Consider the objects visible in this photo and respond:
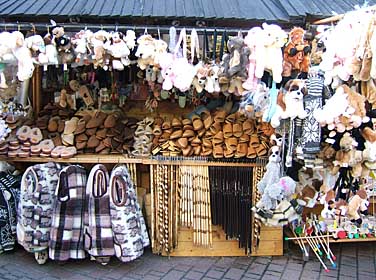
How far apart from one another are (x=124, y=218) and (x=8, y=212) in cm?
121

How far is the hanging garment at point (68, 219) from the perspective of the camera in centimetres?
376

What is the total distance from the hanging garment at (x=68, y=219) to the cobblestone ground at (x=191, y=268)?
0.17 m

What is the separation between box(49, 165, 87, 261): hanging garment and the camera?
3.76m

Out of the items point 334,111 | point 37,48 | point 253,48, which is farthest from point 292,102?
point 37,48

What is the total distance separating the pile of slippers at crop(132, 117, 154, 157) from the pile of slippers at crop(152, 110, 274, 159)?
0.08 m

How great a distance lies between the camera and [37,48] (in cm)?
321

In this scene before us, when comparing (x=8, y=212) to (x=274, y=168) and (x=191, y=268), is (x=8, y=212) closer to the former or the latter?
(x=191, y=268)

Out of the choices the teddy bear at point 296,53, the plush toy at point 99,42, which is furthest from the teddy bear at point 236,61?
the plush toy at point 99,42

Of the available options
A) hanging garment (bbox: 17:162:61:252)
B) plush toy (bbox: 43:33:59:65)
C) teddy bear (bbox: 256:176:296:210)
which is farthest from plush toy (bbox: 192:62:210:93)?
hanging garment (bbox: 17:162:61:252)

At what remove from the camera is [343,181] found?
128 inches

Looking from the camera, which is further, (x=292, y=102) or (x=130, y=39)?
(x=130, y=39)

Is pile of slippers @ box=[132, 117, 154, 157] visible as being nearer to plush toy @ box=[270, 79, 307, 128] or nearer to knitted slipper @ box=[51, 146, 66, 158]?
knitted slipper @ box=[51, 146, 66, 158]

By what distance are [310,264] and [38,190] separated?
8.66 feet

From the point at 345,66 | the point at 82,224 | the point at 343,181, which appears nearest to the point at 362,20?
the point at 345,66
